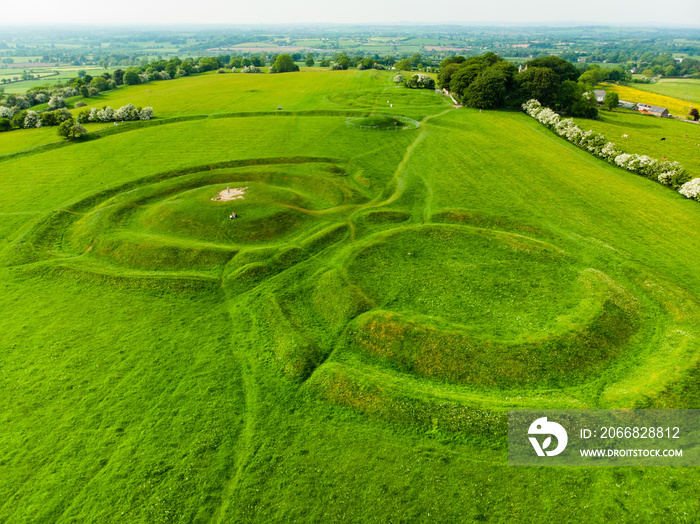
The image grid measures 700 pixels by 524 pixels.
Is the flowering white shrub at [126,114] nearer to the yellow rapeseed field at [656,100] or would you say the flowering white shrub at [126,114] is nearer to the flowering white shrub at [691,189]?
the flowering white shrub at [691,189]

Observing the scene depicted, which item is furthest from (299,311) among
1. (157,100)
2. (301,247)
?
(157,100)

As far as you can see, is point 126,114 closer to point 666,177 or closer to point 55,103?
point 55,103

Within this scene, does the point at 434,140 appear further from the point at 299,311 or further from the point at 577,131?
the point at 299,311

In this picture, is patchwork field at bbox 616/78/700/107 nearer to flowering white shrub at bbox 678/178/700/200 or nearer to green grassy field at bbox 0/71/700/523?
flowering white shrub at bbox 678/178/700/200

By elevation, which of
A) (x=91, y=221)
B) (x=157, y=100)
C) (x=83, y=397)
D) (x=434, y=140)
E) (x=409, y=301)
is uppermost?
(x=157, y=100)

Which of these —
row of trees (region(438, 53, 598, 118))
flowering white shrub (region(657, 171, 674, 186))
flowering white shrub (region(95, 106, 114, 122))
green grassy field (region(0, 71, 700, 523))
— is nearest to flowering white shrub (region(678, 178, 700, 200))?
green grassy field (region(0, 71, 700, 523))

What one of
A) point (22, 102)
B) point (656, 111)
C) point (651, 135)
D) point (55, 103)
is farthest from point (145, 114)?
point (656, 111)
